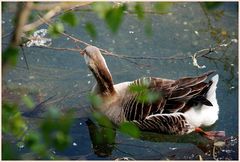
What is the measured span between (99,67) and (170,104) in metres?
0.66

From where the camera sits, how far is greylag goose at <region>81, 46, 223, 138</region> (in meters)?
4.39

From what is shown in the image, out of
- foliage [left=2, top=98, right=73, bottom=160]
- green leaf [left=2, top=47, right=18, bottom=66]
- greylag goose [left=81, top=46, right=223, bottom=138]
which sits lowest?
greylag goose [left=81, top=46, right=223, bottom=138]

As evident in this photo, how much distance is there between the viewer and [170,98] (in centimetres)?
440

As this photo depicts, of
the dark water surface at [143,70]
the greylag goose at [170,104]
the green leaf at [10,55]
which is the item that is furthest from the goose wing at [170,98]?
the green leaf at [10,55]

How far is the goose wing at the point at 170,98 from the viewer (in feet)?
14.4

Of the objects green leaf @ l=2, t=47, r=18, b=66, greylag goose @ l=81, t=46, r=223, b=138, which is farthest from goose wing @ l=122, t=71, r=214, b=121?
green leaf @ l=2, t=47, r=18, b=66

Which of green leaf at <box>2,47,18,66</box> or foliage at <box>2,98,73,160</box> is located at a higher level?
green leaf at <box>2,47,18,66</box>

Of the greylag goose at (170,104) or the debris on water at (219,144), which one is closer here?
the debris on water at (219,144)

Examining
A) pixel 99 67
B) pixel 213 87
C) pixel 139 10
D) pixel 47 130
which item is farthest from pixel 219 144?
pixel 47 130

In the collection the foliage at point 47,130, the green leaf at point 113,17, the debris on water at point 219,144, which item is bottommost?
the debris on water at point 219,144

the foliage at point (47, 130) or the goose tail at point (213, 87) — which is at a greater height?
the foliage at point (47, 130)

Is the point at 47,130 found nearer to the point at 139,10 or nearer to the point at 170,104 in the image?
the point at 139,10

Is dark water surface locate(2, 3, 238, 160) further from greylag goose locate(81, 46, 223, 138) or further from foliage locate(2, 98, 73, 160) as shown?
foliage locate(2, 98, 73, 160)

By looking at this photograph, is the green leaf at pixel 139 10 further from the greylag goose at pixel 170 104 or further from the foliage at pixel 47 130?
the greylag goose at pixel 170 104
